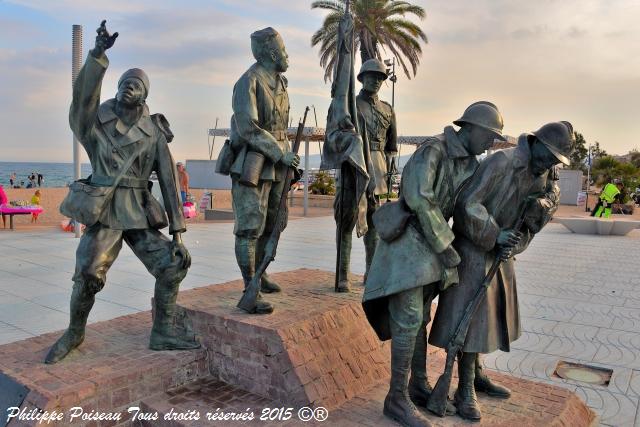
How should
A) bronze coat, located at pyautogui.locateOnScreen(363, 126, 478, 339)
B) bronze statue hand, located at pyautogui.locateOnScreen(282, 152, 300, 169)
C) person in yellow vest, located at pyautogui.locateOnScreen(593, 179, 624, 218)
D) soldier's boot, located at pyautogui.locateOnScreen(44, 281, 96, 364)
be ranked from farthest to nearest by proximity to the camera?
person in yellow vest, located at pyautogui.locateOnScreen(593, 179, 624, 218)
bronze statue hand, located at pyautogui.locateOnScreen(282, 152, 300, 169)
soldier's boot, located at pyautogui.locateOnScreen(44, 281, 96, 364)
bronze coat, located at pyautogui.locateOnScreen(363, 126, 478, 339)

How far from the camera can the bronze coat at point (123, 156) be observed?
3.47 meters

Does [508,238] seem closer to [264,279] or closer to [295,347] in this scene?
[295,347]

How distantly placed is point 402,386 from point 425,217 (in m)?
1.00

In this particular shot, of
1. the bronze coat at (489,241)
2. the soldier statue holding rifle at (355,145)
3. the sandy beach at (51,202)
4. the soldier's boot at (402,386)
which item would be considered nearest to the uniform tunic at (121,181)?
the soldier statue holding rifle at (355,145)

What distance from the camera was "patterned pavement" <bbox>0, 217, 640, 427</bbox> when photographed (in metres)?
4.67

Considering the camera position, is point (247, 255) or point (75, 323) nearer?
point (75, 323)

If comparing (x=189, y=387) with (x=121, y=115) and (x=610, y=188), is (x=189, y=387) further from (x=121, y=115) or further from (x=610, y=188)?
(x=610, y=188)

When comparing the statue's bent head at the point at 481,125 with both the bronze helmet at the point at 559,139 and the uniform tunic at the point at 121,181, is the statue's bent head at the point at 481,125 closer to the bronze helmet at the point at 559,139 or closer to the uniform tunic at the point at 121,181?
the bronze helmet at the point at 559,139

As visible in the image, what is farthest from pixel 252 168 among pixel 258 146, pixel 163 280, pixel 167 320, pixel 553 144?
pixel 553 144

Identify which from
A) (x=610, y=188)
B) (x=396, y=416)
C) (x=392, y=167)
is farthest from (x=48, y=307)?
(x=610, y=188)

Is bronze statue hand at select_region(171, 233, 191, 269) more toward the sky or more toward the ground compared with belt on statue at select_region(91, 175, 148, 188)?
more toward the ground

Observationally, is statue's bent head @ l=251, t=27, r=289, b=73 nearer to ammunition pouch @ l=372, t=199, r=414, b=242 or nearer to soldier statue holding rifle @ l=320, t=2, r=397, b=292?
soldier statue holding rifle @ l=320, t=2, r=397, b=292

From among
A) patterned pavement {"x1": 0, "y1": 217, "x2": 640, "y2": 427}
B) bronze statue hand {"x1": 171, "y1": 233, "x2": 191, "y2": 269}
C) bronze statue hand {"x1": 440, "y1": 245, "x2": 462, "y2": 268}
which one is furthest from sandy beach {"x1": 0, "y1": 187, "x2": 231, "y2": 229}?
bronze statue hand {"x1": 440, "y1": 245, "x2": 462, "y2": 268}

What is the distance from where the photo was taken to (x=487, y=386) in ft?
11.6
